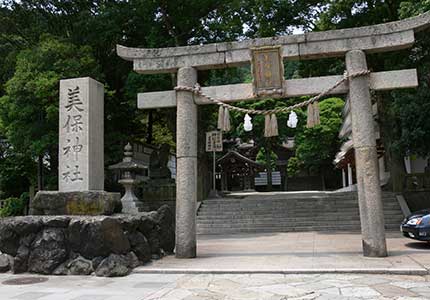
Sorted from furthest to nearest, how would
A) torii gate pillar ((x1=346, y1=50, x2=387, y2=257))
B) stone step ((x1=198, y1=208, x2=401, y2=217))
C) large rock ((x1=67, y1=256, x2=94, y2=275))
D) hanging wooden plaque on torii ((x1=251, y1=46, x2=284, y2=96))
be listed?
stone step ((x1=198, y1=208, x2=401, y2=217)) < hanging wooden plaque on torii ((x1=251, y1=46, x2=284, y2=96)) < torii gate pillar ((x1=346, y1=50, x2=387, y2=257)) < large rock ((x1=67, y1=256, x2=94, y2=275))

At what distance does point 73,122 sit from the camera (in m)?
10.7

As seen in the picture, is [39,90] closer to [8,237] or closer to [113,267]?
[8,237]

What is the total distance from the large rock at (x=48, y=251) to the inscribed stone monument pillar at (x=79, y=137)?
1424 millimetres

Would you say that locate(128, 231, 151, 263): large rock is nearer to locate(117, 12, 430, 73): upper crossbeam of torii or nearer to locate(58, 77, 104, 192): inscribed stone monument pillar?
locate(58, 77, 104, 192): inscribed stone monument pillar

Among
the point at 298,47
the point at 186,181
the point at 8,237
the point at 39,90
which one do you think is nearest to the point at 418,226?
the point at 298,47

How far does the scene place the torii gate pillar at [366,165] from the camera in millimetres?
9898

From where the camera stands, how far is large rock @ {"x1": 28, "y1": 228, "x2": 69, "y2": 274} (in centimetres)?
923

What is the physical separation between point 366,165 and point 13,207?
67.2ft

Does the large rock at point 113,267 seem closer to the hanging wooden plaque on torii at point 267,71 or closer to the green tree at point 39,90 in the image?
the hanging wooden plaque on torii at point 267,71

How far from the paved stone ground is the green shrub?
16.5 m

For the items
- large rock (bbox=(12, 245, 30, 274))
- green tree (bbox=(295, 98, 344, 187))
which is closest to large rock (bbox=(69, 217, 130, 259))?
large rock (bbox=(12, 245, 30, 274))

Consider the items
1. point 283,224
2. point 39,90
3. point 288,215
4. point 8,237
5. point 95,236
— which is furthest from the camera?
point 288,215

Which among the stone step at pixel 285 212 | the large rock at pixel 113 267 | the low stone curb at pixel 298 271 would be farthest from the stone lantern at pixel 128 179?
the low stone curb at pixel 298 271

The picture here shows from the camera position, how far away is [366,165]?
1002cm
